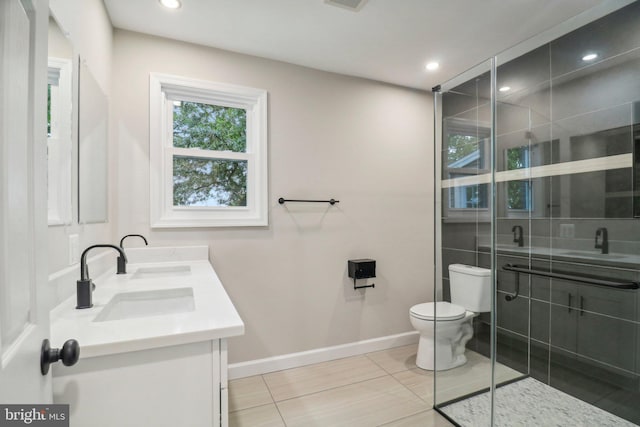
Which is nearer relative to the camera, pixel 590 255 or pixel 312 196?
pixel 590 255

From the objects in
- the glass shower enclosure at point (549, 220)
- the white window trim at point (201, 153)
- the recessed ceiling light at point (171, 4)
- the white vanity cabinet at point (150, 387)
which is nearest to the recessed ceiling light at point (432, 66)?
the glass shower enclosure at point (549, 220)

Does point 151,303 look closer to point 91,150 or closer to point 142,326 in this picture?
point 142,326

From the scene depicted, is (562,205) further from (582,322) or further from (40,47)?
(40,47)

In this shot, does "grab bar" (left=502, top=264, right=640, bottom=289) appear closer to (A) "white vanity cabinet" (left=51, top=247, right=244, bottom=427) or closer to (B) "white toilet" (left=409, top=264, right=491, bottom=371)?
(B) "white toilet" (left=409, top=264, right=491, bottom=371)

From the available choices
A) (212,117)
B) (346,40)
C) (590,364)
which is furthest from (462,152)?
(212,117)

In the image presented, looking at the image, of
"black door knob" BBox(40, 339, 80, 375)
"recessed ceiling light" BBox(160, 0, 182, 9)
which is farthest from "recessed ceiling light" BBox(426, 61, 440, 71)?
"black door knob" BBox(40, 339, 80, 375)

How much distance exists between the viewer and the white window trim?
2127 mm

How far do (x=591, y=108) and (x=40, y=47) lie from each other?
2605 millimetres

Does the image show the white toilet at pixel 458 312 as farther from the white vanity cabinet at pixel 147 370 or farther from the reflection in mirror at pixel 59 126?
the reflection in mirror at pixel 59 126

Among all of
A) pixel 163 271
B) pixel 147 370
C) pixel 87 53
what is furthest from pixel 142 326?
pixel 87 53

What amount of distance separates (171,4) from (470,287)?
2.61 meters

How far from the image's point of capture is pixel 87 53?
5.08ft

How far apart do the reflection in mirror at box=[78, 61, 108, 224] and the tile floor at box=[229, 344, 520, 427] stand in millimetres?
1441

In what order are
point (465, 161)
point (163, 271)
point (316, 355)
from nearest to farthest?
1. point (163, 271)
2. point (465, 161)
3. point (316, 355)
